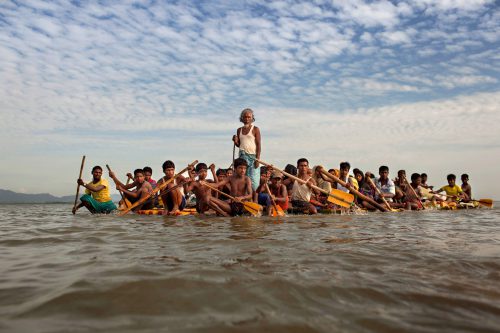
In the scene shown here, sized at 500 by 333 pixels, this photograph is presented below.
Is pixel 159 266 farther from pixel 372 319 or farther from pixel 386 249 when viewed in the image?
pixel 386 249

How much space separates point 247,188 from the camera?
8.60 meters

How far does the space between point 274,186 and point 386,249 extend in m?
6.61

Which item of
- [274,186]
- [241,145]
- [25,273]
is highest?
[241,145]

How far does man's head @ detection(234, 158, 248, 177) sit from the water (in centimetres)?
467

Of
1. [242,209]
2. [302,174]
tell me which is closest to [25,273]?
[242,209]

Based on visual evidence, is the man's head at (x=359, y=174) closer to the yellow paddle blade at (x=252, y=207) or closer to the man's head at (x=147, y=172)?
the yellow paddle blade at (x=252, y=207)

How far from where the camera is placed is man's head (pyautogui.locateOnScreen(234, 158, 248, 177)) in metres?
8.51

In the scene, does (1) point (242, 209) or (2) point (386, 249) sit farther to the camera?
(1) point (242, 209)

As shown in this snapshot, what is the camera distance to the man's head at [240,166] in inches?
335

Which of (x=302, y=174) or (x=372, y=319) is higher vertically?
(x=302, y=174)

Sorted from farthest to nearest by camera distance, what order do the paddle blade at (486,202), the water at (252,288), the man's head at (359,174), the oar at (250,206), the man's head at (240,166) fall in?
the paddle blade at (486,202)
the man's head at (359,174)
the man's head at (240,166)
the oar at (250,206)
the water at (252,288)

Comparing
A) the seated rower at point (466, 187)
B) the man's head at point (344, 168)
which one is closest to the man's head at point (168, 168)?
the man's head at point (344, 168)

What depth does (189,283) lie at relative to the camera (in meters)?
2.32

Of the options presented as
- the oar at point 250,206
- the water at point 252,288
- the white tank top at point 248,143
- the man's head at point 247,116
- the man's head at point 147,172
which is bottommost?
the water at point 252,288
